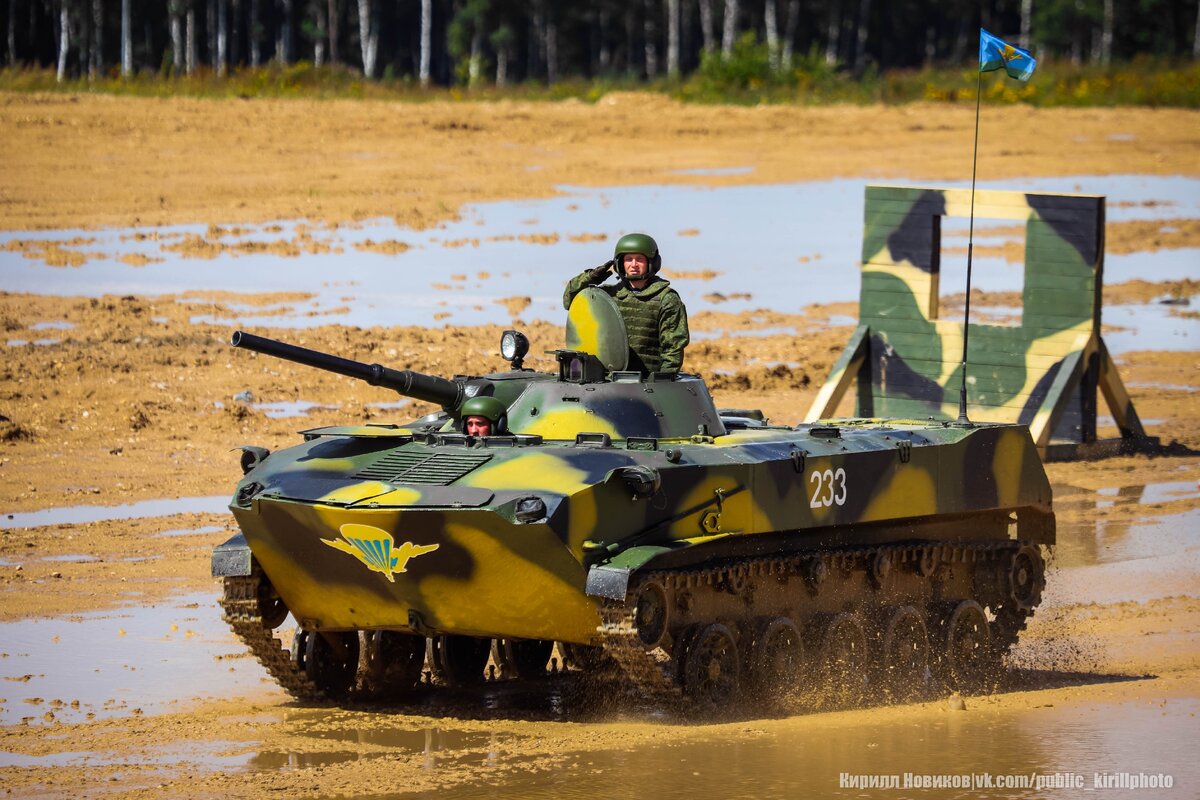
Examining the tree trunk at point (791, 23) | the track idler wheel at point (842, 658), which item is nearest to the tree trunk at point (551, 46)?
the tree trunk at point (791, 23)

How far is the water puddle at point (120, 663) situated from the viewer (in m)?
12.4

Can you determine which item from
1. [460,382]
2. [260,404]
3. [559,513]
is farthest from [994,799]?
[260,404]

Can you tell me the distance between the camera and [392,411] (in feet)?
69.9

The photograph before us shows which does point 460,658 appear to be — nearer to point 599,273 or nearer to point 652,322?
point 652,322

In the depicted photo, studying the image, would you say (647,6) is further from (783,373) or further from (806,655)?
(806,655)

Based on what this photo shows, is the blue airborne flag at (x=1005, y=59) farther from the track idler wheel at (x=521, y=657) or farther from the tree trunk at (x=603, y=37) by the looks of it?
the tree trunk at (x=603, y=37)

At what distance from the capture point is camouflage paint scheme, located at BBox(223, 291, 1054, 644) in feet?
37.6

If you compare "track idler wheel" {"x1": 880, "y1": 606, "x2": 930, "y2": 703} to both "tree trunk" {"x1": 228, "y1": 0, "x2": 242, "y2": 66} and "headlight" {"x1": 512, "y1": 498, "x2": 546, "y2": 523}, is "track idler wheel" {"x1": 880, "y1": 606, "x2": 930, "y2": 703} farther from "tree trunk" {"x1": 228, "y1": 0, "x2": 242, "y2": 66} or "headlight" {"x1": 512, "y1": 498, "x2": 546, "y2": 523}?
"tree trunk" {"x1": 228, "y1": 0, "x2": 242, "y2": 66}

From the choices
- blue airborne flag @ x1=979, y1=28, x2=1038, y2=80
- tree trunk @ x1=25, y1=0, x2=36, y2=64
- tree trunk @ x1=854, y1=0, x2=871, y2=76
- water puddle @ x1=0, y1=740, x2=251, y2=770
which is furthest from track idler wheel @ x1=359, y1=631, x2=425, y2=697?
tree trunk @ x1=854, y1=0, x2=871, y2=76

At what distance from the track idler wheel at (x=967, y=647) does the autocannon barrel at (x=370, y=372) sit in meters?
3.44

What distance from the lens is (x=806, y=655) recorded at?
13023 mm

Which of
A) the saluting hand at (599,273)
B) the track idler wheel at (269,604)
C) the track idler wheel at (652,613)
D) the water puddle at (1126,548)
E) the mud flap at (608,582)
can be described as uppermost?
the saluting hand at (599,273)

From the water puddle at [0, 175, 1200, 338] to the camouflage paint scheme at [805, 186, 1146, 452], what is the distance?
4.09 metres

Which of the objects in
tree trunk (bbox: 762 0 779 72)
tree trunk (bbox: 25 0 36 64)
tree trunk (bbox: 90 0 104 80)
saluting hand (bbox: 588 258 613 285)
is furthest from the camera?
tree trunk (bbox: 25 0 36 64)
